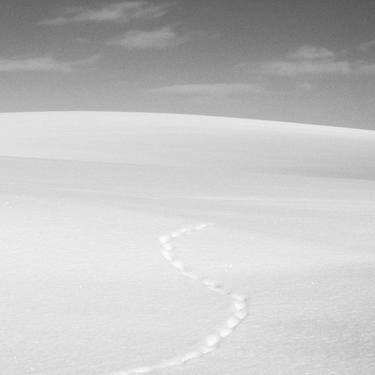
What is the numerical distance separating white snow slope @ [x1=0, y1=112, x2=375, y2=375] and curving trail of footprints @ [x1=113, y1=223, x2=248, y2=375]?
0.04 feet

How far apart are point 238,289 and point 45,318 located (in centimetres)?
144

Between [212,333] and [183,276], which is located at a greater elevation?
[183,276]

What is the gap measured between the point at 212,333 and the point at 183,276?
1.37m

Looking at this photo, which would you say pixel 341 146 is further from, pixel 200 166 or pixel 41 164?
pixel 41 164

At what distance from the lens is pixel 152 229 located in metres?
7.37

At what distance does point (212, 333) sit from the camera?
409 cm

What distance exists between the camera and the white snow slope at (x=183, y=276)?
3.72 meters

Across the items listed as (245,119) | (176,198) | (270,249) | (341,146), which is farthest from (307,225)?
(245,119)

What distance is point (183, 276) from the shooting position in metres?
5.44

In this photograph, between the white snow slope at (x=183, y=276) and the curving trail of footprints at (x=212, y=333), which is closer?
the curving trail of footprints at (x=212, y=333)

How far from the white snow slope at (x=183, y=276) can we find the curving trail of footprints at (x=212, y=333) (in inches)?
0.5

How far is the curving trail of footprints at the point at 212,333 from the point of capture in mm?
3574

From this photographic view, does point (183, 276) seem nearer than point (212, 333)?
No

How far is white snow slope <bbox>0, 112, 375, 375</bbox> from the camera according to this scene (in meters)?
3.72
